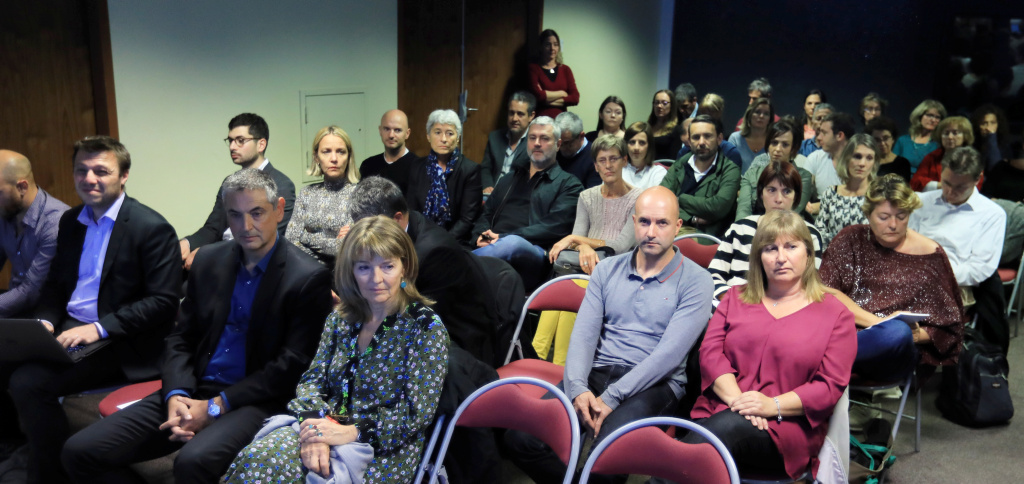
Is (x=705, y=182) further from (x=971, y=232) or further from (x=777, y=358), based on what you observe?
(x=777, y=358)

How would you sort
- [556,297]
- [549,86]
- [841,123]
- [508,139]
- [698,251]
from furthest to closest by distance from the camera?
[549,86] → [508,139] → [841,123] → [698,251] → [556,297]

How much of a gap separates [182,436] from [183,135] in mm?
3034

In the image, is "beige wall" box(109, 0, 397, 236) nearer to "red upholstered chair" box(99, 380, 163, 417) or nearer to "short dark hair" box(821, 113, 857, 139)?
"red upholstered chair" box(99, 380, 163, 417)

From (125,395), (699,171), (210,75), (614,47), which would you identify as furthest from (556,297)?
(614,47)

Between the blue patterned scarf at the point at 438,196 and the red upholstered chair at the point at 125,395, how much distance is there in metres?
2.14

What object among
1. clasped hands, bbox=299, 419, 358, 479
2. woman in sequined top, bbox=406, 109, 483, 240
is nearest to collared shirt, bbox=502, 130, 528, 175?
woman in sequined top, bbox=406, 109, 483, 240

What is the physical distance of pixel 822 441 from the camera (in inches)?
103

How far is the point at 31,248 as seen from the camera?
11.2 feet

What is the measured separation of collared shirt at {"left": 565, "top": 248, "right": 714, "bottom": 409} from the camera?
279cm

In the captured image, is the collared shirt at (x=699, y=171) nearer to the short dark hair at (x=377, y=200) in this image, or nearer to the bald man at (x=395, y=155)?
the bald man at (x=395, y=155)

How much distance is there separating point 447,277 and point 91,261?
1410 mm

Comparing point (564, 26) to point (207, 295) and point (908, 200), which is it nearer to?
point (908, 200)

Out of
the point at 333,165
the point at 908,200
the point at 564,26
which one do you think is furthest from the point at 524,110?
the point at 908,200

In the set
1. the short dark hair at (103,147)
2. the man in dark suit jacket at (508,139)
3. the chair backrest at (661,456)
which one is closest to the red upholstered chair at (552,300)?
the chair backrest at (661,456)
